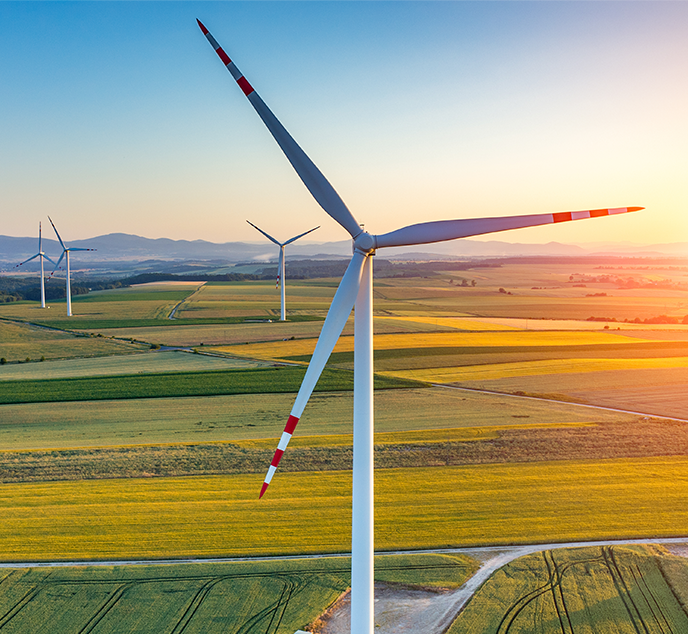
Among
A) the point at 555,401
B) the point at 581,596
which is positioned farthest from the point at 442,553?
the point at 555,401

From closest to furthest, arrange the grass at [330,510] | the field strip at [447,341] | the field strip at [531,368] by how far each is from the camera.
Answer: the grass at [330,510], the field strip at [531,368], the field strip at [447,341]

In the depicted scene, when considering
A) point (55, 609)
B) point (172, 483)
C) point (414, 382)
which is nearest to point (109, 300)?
point (414, 382)

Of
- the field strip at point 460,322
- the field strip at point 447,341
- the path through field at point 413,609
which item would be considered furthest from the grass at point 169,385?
the field strip at point 460,322

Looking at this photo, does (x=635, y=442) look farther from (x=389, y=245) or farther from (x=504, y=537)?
(x=389, y=245)

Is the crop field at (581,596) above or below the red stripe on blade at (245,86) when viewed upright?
below

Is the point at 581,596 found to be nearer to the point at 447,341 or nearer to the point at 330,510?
the point at 330,510

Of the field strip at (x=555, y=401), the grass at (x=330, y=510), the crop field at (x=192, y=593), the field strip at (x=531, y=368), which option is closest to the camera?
the crop field at (x=192, y=593)

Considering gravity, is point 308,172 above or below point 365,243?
above

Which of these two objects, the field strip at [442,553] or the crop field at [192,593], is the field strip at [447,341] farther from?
the crop field at [192,593]

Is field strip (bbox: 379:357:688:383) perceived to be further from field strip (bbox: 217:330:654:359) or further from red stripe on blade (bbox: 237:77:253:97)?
red stripe on blade (bbox: 237:77:253:97)
